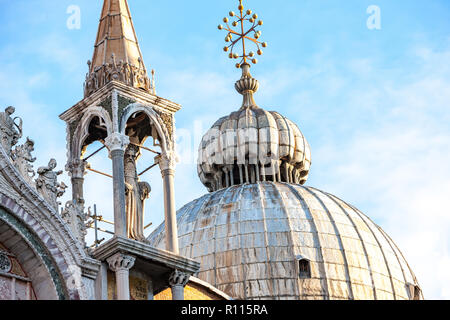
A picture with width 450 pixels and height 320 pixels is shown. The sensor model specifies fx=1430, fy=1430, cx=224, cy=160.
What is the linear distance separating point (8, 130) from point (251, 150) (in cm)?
2983

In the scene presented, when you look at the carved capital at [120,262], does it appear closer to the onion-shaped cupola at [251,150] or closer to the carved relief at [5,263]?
the carved relief at [5,263]

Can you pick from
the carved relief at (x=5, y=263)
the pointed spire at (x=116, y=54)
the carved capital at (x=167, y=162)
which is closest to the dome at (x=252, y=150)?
the pointed spire at (x=116, y=54)

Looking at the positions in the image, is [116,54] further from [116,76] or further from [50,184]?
[50,184]

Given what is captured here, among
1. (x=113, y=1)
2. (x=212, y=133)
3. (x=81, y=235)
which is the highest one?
(x=212, y=133)

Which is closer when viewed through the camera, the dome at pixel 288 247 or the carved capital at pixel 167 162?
the carved capital at pixel 167 162

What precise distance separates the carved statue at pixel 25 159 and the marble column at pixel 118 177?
203 cm

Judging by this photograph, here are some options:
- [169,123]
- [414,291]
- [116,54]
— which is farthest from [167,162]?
[414,291]

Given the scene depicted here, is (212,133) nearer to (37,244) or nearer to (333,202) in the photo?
(333,202)

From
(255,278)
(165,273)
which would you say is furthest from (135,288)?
(255,278)

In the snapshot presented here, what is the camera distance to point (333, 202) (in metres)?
58.2

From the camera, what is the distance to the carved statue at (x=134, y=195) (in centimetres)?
3238

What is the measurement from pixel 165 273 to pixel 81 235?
2227 mm

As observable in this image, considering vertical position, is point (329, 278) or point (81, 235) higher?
point (329, 278)

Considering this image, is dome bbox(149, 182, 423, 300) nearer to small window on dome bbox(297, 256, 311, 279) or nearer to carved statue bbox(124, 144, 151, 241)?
small window on dome bbox(297, 256, 311, 279)
